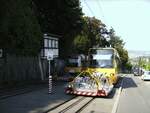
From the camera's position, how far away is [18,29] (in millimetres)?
34781

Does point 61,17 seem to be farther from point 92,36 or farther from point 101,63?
point 92,36

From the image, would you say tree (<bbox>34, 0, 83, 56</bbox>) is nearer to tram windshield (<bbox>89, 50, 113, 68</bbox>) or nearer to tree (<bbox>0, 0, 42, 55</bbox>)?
tree (<bbox>0, 0, 42, 55</bbox>)

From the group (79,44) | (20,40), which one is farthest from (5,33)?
(79,44)

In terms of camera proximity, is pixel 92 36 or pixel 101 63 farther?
pixel 92 36

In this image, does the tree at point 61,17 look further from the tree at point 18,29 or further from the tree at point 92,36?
the tree at point 92,36

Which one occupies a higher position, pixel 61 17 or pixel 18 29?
pixel 61 17

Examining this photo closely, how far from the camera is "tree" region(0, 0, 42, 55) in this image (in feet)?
104

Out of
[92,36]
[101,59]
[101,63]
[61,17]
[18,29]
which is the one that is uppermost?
[61,17]

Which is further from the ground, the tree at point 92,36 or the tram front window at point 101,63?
the tree at point 92,36

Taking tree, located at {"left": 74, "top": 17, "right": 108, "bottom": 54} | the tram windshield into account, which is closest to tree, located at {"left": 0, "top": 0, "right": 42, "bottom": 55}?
the tram windshield

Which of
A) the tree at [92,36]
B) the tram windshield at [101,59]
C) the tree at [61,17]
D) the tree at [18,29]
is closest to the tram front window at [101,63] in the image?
the tram windshield at [101,59]

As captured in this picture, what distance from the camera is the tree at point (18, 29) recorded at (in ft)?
104

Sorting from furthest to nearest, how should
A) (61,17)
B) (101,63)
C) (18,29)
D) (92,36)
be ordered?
1. (92,36)
2. (61,17)
3. (18,29)
4. (101,63)

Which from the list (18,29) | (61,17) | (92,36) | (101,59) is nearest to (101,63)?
(101,59)
